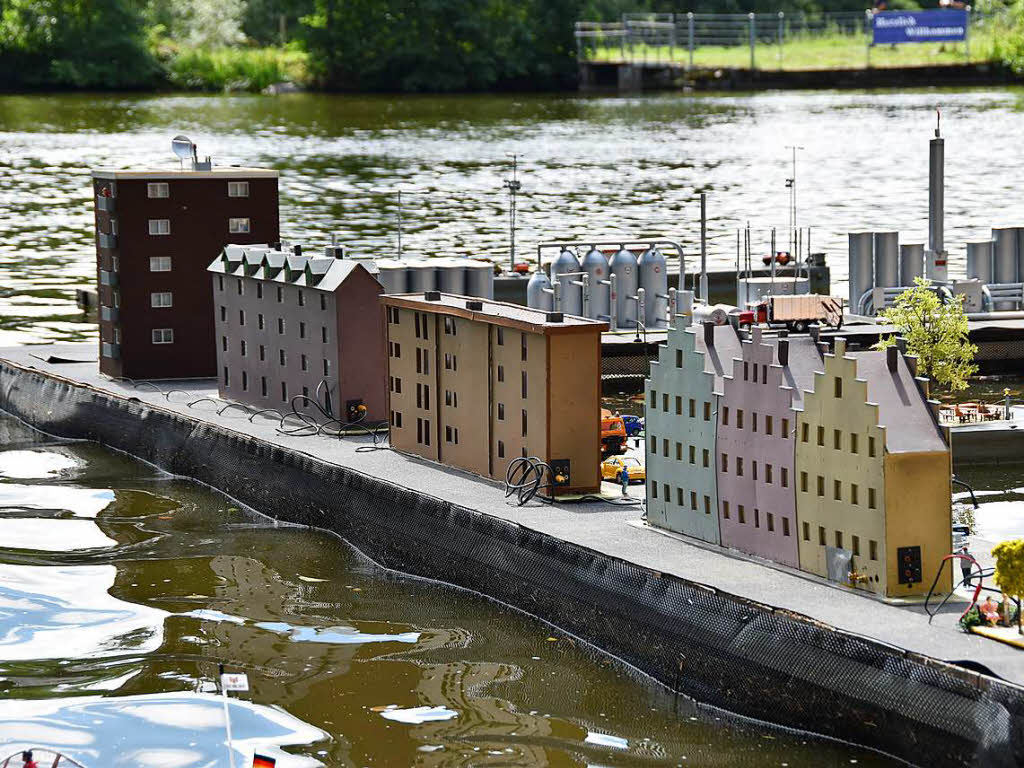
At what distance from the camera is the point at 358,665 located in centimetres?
2944

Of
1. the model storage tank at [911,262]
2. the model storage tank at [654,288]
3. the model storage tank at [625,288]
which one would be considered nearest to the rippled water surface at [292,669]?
the model storage tank at [625,288]

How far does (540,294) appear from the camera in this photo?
5391 cm

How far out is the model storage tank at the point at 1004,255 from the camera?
58.3 metres

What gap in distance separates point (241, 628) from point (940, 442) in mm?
11252

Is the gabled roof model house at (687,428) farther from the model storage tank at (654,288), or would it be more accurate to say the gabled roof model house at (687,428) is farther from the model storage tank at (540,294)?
the model storage tank at (654,288)

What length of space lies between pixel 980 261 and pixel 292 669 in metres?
34.3

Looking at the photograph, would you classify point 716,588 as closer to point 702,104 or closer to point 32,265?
point 32,265

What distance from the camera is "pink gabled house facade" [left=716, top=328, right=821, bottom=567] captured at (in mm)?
27938

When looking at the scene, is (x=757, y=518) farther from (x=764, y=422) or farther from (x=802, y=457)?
(x=802, y=457)

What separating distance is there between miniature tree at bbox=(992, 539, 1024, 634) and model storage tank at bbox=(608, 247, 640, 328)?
102 ft

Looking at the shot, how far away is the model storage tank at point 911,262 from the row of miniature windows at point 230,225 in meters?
18.9

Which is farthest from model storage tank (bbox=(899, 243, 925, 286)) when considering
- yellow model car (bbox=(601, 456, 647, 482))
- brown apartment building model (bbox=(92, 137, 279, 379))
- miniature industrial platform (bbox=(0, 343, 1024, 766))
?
yellow model car (bbox=(601, 456, 647, 482))

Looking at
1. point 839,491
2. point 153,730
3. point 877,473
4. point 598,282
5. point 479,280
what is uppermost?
point 479,280

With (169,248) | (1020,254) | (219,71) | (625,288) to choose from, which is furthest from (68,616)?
(219,71)
